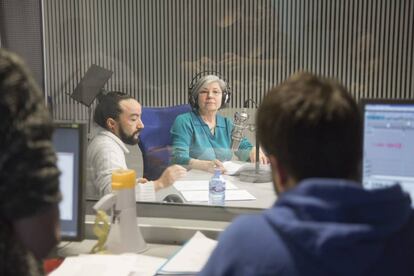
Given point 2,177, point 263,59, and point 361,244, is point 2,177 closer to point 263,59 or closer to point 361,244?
point 361,244

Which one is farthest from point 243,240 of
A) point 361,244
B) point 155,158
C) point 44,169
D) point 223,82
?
point 223,82

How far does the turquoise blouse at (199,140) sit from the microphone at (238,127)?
0.03 metres

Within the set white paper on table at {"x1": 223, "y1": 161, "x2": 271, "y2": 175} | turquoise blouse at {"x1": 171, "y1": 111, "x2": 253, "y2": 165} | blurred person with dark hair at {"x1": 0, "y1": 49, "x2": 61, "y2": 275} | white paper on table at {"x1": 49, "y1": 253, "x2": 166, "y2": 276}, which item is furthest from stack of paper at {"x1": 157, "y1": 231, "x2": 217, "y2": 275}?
turquoise blouse at {"x1": 171, "y1": 111, "x2": 253, "y2": 165}

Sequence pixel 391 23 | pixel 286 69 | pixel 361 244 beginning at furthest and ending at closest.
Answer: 1. pixel 286 69
2. pixel 391 23
3. pixel 361 244

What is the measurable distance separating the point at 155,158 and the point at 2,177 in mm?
2279

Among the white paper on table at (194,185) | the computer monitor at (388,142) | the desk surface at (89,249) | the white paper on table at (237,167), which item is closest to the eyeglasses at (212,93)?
the white paper on table at (237,167)

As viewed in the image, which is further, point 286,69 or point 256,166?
point 286,69

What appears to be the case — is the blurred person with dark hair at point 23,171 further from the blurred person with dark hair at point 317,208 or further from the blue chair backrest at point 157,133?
the blue chair backrest at point 157,133

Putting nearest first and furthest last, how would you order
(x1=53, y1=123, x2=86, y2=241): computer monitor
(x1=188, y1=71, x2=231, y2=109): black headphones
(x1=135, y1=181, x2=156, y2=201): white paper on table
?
(x1=53, y1=123, x2=86, y2=241): computer monitor < (x1=135, y1=181, x2=156, y2=201): white paper on table < (x1=188, y1=71, x2=231, y2=109): black headphones

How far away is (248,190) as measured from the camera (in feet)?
7.23

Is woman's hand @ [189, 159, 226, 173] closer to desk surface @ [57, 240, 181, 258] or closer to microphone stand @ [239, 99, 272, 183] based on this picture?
microphone stand @ [239, 99, 272, 183]

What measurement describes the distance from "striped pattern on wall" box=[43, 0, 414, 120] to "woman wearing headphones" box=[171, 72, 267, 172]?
0.24 feet

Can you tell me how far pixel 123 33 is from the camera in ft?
9.80

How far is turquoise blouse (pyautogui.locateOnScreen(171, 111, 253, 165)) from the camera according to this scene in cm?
284
